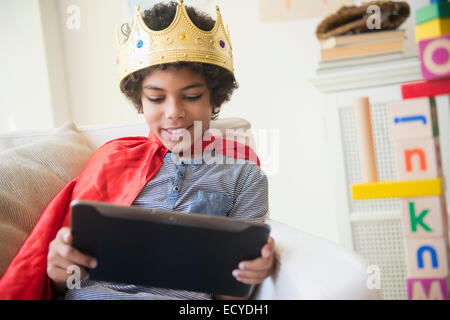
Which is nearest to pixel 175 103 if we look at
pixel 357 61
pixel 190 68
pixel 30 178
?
pixel 190 68

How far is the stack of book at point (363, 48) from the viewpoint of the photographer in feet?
4.25

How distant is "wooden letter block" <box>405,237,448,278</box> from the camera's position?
501 millimetres

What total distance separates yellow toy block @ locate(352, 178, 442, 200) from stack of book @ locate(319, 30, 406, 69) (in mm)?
872

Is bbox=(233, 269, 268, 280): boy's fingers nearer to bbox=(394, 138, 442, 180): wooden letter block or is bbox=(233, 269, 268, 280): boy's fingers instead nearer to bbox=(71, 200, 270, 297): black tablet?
bbox=(71, 200, 270, 297): black tablet

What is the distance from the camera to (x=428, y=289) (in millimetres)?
506

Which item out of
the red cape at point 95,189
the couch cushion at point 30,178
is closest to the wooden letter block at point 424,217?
the red cape at point 95,189

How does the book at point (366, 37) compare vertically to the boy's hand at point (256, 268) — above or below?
above

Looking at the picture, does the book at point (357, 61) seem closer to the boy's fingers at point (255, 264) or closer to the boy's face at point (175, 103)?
the boy's face at point (175, 103)

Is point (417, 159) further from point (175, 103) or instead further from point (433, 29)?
point (175, 103)

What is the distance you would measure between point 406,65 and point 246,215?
715mm

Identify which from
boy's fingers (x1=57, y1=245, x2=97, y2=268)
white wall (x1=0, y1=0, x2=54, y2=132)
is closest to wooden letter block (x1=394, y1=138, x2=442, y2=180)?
boy's fingers (x1=57, y1=245, x2=97, y2=268)

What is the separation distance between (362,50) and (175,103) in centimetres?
69
